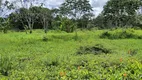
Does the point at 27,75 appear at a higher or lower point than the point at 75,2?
lower

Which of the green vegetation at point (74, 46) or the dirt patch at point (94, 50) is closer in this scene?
the green vegetation at point (74, 46)

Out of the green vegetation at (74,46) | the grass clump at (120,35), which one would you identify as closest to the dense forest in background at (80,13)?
the green vegetation at (74,46)

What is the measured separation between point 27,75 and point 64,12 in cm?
3176

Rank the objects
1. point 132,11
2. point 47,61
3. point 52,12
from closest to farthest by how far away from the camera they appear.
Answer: point 47,61
point 132,11
point 52,12

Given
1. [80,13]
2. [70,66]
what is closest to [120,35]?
[70,66]

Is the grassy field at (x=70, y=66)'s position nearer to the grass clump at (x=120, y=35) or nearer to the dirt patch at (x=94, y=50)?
the dirt patch at (x=94, y=50)

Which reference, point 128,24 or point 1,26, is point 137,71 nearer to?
point 1,26

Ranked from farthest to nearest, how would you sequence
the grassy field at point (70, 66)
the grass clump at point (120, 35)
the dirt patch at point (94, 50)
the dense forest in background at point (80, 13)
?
the dense forest in background at point (80, 13), the grass clump at point (120, 35), the dirt patch at point (94, 50), the grassy field at point (70, 66)

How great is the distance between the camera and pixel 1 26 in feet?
78.6

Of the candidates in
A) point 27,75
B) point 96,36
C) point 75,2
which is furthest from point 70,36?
point 75,2

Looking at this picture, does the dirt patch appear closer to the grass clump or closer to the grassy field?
the grassy field

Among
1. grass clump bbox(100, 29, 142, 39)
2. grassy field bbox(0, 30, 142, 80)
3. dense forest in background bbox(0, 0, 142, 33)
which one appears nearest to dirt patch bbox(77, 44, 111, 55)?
grassy field bbox(0, 30, 142, 80)

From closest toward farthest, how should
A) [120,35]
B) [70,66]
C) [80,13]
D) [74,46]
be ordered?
[70,66], [74,46], [120,35], [80,13]

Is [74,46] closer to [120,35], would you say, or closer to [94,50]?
[94,50]
